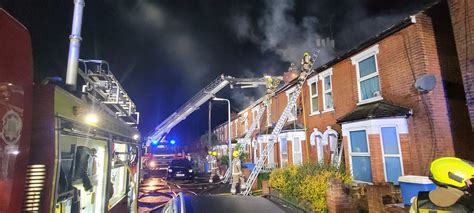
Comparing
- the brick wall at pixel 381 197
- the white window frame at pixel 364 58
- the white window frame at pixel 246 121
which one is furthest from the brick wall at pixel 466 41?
the white window frame at pixel 246 121

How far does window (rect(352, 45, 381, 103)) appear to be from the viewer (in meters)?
9.34

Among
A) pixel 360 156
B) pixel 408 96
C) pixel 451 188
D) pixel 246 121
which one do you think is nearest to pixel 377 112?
pixel 408 96

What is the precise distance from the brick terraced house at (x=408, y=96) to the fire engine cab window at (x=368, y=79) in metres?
0.03

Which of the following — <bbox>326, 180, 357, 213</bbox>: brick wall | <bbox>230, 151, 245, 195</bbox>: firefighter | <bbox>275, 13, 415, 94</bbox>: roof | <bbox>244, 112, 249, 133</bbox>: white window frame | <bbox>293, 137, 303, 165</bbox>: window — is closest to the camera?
<bbox>326, 180, 357, 213</bbox>: brick wall

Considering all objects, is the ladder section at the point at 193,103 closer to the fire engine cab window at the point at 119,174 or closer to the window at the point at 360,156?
the window at the point at 360,156

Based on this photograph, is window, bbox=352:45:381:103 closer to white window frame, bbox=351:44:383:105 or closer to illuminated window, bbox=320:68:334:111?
white window frame, bbox=351:44:383:105

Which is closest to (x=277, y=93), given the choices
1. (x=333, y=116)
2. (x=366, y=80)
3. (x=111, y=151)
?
(x=333, y=116)

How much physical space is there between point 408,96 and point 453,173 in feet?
21.7

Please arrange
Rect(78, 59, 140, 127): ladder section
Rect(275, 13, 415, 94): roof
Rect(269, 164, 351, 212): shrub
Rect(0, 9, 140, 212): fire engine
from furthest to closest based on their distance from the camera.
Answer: Rect(275, 13, 415, 94): roof, Rect(269, 164, 351, 212): shrub, Rect(78, 59, 140, 127): ladder section, Rect(0, 9, 140, 212): fire engine

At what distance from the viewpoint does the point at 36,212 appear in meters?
2.10

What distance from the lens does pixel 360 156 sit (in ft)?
31.2

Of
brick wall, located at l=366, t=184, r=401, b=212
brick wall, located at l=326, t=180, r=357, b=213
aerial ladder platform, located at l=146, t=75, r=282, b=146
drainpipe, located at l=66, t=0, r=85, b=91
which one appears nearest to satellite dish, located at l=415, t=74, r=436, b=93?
brick wall, located at l=366, t=184, r=401, b=212

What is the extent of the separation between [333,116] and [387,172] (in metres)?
3.55

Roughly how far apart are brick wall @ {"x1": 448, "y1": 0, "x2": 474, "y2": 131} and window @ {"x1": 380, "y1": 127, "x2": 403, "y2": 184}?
241 cm
